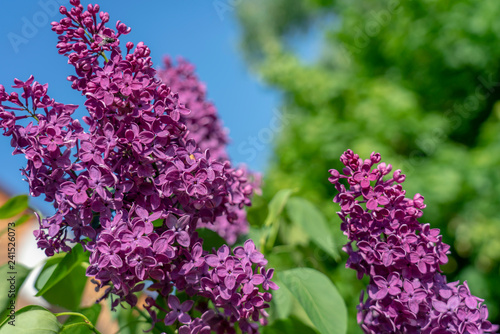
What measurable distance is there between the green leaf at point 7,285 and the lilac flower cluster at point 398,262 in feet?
1.46

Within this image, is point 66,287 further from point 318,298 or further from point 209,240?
point 318,298

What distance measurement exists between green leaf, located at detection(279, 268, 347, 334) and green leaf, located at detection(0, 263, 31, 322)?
36 centimetres

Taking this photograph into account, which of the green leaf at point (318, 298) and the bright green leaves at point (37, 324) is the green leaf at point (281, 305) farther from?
the bright green leaves at point (37, 324)

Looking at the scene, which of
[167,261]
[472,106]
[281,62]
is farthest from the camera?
[281,62]

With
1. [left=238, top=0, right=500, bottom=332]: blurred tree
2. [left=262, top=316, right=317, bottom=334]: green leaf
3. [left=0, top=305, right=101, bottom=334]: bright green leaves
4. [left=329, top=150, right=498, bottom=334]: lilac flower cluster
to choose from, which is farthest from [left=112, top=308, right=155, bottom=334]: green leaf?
[left=238, top=0, right=500, bottom=332]: blurred tree

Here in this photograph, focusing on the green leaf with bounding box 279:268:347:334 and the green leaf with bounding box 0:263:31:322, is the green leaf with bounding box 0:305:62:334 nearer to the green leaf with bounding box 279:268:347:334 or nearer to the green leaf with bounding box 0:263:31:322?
the green leaf with bounding box 0:263:31:322

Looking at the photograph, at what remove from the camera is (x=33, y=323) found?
58cm

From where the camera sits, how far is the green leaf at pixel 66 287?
0.81 metres

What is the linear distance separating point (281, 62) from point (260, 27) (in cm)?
498

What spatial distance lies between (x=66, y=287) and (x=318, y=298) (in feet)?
1.36

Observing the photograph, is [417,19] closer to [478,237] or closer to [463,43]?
[463,43]

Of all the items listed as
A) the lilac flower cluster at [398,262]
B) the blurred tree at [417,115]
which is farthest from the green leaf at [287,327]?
the blurred tree at [417,115]

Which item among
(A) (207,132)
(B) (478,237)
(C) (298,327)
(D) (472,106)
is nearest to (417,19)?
(D) (472,106)

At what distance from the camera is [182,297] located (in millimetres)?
681
